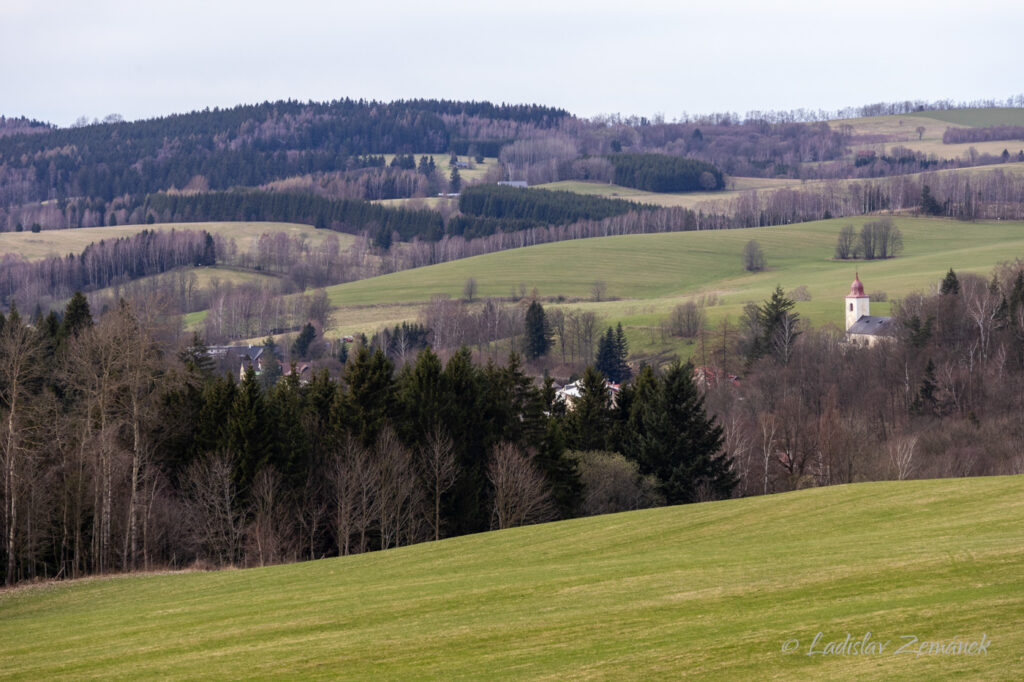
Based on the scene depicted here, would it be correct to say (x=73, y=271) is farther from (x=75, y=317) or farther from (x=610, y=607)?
(x=610, y=607)

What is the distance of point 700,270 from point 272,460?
129167 mm

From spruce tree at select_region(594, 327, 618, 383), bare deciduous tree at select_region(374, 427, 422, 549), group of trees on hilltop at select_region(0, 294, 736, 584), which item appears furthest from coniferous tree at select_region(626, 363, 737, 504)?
spruce tree at select_region(594, 327, 618, 383)

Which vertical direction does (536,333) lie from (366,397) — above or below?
below

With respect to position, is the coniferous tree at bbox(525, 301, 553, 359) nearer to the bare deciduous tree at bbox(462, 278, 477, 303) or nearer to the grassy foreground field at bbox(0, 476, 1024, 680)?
the bare deciduous tree at bbox(462, 278, 477, 303)

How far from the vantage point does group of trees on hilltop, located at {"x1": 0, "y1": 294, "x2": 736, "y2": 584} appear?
44.4 m

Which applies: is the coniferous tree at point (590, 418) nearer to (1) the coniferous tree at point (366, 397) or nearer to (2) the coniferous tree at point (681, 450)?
(2) the coniferous tree at point (681, 450)

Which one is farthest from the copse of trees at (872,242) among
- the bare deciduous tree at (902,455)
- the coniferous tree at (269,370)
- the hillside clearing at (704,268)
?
the bare deciduous tree at (902,455)

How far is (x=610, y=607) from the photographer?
77.7 ft

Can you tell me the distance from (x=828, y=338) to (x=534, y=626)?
94.8m

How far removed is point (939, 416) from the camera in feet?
287

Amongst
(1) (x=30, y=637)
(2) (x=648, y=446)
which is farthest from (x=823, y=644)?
(2) (x=648, y=446)

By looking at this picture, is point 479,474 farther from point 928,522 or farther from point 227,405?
point 928,522

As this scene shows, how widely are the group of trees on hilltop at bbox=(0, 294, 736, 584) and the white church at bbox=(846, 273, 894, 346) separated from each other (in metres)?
56.4

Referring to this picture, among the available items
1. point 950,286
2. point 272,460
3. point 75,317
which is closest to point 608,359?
point 950,286
